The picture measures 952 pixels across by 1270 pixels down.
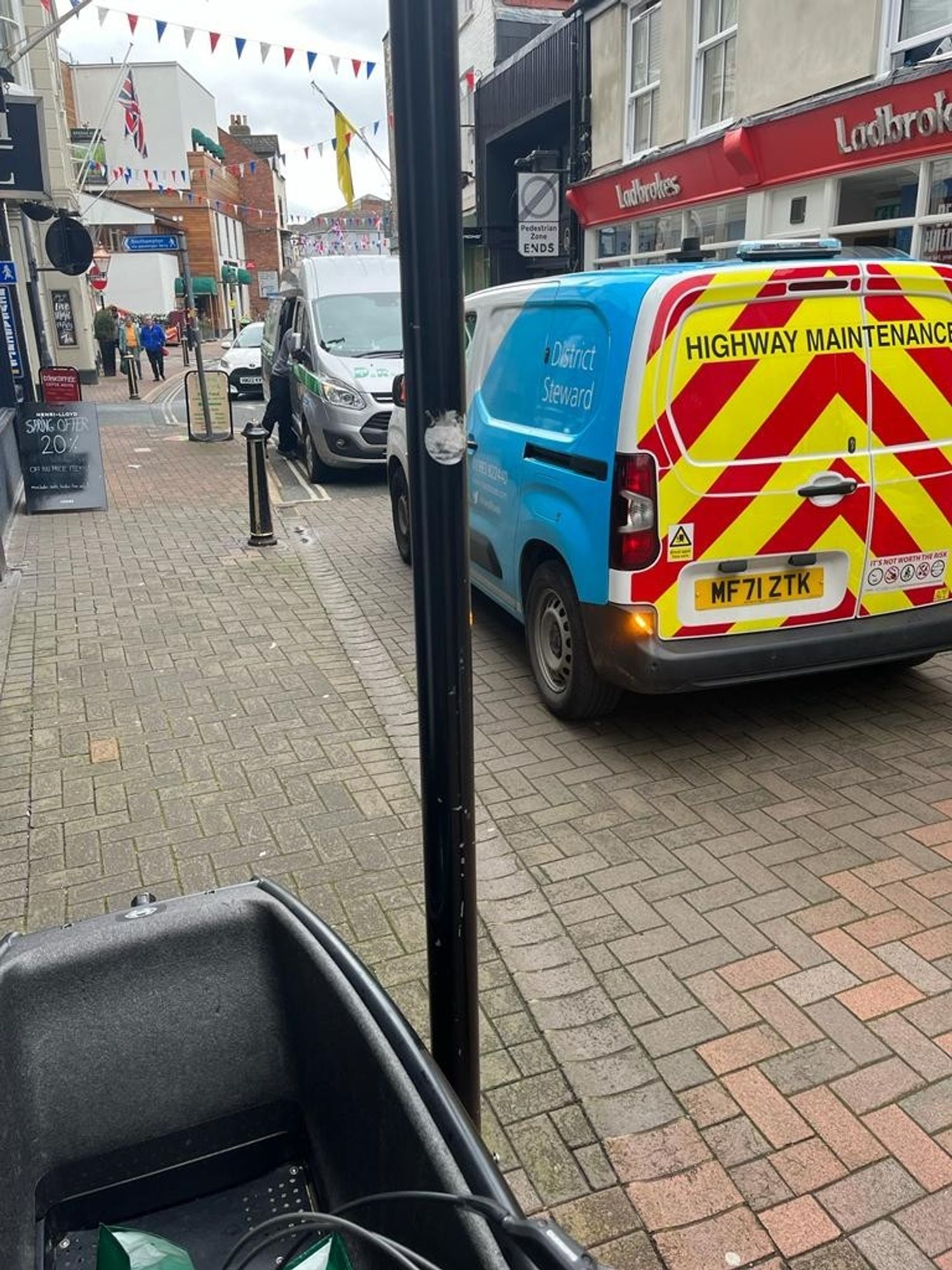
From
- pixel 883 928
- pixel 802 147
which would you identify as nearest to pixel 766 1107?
pixel 883 928

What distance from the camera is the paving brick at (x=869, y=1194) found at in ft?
7.57

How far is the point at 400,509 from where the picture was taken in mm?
8133

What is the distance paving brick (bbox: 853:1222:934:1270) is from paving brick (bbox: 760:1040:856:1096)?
43 cm

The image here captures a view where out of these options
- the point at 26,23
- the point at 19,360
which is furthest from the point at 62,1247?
the point at 26,23

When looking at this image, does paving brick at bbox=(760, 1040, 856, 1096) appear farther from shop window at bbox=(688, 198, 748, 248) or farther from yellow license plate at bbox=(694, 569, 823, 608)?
shop window at bbox=(688, 198, 748, 248)

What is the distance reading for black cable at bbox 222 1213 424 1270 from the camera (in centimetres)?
141

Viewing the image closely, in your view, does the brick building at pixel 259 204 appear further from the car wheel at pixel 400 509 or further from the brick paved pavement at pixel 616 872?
the brick paved pavement at pixel 616 872

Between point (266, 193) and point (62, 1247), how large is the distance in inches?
3010

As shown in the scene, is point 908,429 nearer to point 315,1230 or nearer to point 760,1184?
point 760,1184

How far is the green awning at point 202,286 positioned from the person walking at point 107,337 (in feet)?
62.3

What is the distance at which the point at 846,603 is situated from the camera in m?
Answer: 4.45

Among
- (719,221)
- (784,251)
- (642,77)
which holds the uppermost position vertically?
(642,77)

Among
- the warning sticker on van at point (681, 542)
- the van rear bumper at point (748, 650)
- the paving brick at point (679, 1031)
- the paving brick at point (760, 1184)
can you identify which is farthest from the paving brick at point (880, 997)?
the warning sticker on van at point (681, 542)

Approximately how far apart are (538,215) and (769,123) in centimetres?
536
